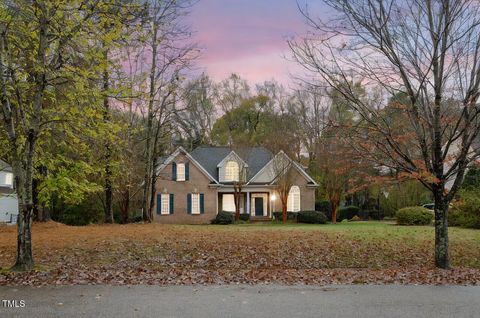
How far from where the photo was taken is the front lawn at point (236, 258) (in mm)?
9945

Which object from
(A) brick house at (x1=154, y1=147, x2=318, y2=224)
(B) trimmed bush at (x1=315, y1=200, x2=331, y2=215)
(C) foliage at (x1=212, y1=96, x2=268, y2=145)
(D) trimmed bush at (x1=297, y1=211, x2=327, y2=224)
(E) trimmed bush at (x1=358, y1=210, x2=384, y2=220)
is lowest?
(E) trimmed bush at (x1=358, y1=210, x2=384, y2=220)

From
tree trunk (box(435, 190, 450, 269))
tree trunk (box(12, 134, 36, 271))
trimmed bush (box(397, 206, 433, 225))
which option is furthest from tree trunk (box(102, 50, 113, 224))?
trimmed bush (box(397, 206, 433, 225))

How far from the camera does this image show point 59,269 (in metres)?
10.8

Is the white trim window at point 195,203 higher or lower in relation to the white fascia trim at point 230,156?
lower

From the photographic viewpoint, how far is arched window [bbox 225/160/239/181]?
34.4 meters

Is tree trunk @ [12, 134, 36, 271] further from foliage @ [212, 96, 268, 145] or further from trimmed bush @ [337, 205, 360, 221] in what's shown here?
foliage @ [212, 96, 268, 145]

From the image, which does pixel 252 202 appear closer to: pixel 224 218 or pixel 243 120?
pixel 224 218

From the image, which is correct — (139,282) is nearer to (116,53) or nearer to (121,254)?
(121,254)

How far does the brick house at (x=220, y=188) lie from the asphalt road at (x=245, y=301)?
23.3 m

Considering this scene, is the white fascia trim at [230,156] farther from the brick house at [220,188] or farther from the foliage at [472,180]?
the foliage at [472,180]

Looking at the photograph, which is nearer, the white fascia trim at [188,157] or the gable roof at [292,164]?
the gable roof at [292,164]

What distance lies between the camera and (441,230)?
11.7m

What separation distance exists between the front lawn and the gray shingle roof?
17.0 meters

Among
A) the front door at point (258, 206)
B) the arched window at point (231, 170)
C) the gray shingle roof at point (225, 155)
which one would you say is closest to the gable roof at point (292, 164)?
the gray shingle roof at point (225, 155)
